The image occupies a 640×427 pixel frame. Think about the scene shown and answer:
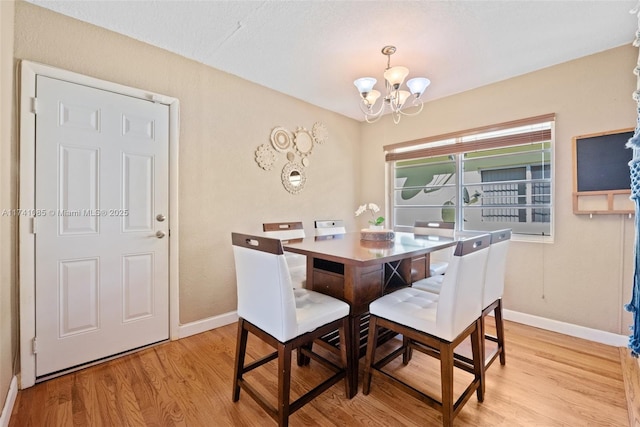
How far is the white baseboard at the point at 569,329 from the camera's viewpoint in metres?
2.30

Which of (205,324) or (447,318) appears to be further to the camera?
(205,324)

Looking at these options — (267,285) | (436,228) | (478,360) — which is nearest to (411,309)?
(478,360)

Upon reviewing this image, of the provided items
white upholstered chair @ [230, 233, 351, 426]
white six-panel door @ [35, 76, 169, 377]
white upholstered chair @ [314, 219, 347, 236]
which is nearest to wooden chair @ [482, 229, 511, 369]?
white upholstered chair @ [230, 233, 351, 426]

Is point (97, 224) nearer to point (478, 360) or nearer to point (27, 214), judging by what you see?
point (27, 214)

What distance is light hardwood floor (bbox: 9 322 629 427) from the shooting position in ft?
4.98

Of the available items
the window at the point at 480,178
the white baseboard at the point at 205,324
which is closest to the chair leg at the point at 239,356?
the white baseboard at the point at 205,324

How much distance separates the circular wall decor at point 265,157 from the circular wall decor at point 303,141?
39 cm

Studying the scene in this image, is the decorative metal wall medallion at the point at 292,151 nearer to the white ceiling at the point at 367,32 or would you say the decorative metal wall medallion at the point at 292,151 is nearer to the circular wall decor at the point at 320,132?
the circular wall decor at the point at 320,132

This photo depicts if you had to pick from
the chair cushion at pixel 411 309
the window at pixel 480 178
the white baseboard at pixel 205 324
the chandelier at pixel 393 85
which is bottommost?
the white baseboard at pixel 205 324

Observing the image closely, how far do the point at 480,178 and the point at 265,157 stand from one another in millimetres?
2412

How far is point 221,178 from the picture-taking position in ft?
8.89

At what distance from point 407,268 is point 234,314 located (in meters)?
1.74

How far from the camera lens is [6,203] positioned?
1.58 meters

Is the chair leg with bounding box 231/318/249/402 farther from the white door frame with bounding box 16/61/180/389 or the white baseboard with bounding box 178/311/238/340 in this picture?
the white door frame with bounding box 16/61/180/389
